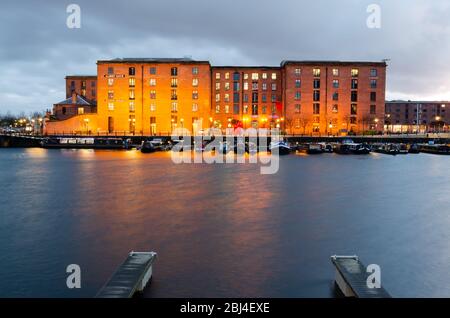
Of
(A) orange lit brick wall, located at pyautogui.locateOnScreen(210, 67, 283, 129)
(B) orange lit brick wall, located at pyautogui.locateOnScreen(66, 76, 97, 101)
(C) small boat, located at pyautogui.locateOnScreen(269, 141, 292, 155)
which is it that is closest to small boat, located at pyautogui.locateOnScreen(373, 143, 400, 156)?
(C) small boat, located at pyautogui.locateOnScreen(269, 141, 292, 155)

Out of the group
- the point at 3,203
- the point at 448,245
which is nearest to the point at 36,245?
the point at 3,203

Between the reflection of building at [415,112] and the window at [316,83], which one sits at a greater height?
the window at [316,83]

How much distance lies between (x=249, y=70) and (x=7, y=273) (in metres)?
89.2

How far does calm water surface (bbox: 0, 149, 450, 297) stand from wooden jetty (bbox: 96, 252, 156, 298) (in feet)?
1.80

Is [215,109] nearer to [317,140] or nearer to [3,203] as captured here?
[317,140]

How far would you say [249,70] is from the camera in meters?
98.6

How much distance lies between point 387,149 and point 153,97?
48665 millimetres

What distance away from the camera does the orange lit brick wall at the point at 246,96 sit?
98.6 metres

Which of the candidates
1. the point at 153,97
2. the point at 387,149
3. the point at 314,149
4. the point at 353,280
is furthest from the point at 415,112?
the point at 353,280

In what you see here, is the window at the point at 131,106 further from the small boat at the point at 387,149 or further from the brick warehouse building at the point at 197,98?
the small boat at the point at 387,149

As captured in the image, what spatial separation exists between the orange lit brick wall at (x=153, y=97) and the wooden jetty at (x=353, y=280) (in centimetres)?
8208

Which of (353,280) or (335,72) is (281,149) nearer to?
(335,72)

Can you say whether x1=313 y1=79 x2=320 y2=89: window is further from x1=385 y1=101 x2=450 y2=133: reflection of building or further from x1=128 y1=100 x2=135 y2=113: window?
x1=385 y1=101 x2=450 y2=133: reflection of building

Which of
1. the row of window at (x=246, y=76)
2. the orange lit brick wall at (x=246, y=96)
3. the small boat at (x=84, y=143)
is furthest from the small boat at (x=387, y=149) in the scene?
the small boat at (x=84, y=143)
